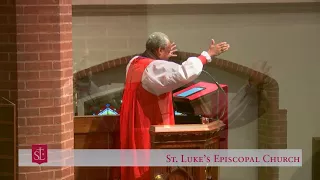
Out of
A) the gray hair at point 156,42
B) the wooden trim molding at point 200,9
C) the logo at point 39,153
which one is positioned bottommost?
the logo at point 39,153

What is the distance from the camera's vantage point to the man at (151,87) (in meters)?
6.04

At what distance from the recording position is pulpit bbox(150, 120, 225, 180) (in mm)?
5867

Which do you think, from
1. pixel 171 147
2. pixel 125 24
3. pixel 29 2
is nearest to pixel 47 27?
pixel 29 2

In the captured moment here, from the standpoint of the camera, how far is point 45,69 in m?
6.32

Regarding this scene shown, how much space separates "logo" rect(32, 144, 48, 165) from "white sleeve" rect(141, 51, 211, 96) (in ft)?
3.31

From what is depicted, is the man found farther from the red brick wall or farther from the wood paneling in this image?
the red brick wall

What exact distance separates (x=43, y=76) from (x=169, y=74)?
1038 millimetres

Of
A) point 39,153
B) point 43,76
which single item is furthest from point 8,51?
point 39,153

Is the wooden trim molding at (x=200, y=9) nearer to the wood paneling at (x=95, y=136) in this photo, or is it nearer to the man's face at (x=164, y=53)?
the man's face at (x=164, y=53)

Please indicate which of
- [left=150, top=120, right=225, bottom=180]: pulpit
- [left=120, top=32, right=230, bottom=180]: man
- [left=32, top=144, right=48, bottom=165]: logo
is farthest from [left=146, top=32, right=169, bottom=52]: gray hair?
[left=32, top=144, right=48, bottom=165]: logo

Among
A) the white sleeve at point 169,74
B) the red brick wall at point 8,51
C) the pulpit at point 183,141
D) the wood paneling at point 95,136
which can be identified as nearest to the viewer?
the pulpit at point 183,141

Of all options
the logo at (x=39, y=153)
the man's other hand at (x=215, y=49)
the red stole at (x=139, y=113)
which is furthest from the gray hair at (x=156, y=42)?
the logo at (x=39, y=153)

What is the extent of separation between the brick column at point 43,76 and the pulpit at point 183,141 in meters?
0.86

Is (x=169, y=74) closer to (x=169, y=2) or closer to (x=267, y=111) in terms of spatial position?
(x=169, y=2)
